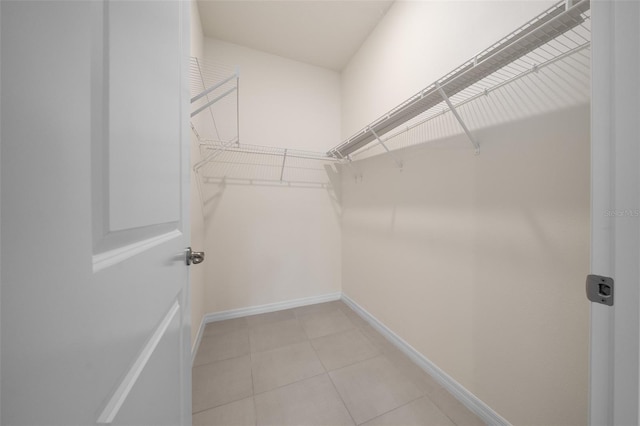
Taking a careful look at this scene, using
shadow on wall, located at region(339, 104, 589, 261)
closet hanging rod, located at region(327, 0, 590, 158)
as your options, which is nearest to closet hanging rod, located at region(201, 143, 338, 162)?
shadow on wall, located at region(339, 104, 589, 261)

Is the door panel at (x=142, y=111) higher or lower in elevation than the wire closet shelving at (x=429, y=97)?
lower

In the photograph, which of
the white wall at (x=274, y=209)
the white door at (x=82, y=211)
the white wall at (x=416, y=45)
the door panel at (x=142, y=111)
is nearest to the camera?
the white door at (x=82, y=211)

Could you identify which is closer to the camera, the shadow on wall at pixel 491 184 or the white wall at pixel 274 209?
the shadow on wall at pixel 491 184

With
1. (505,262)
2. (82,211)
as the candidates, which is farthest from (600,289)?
(82,211)

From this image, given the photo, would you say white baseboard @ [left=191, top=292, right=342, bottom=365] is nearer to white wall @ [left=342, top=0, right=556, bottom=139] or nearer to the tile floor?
the tile floor

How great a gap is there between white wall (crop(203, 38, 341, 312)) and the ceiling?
0.44 feet

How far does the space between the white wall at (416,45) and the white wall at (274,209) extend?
1.44ft

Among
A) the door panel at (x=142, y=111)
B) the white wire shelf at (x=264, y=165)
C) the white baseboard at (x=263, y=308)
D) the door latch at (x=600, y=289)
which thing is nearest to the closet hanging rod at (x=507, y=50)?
the door latch at (x=600, y=289)

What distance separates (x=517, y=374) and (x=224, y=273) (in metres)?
2.16

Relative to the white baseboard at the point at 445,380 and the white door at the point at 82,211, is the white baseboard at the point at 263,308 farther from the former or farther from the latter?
the white door at the point at 82,211

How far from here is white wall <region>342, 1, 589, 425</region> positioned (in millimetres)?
816

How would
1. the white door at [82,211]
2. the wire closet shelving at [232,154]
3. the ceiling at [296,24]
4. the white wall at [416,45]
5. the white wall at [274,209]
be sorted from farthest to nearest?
the white wall at [274,209], the wire closet shelving at [232,154], the ceiling at [296,24], the white wall at [416,45], the white door at [82,211]

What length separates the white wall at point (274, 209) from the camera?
204 cm

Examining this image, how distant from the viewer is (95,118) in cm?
31
